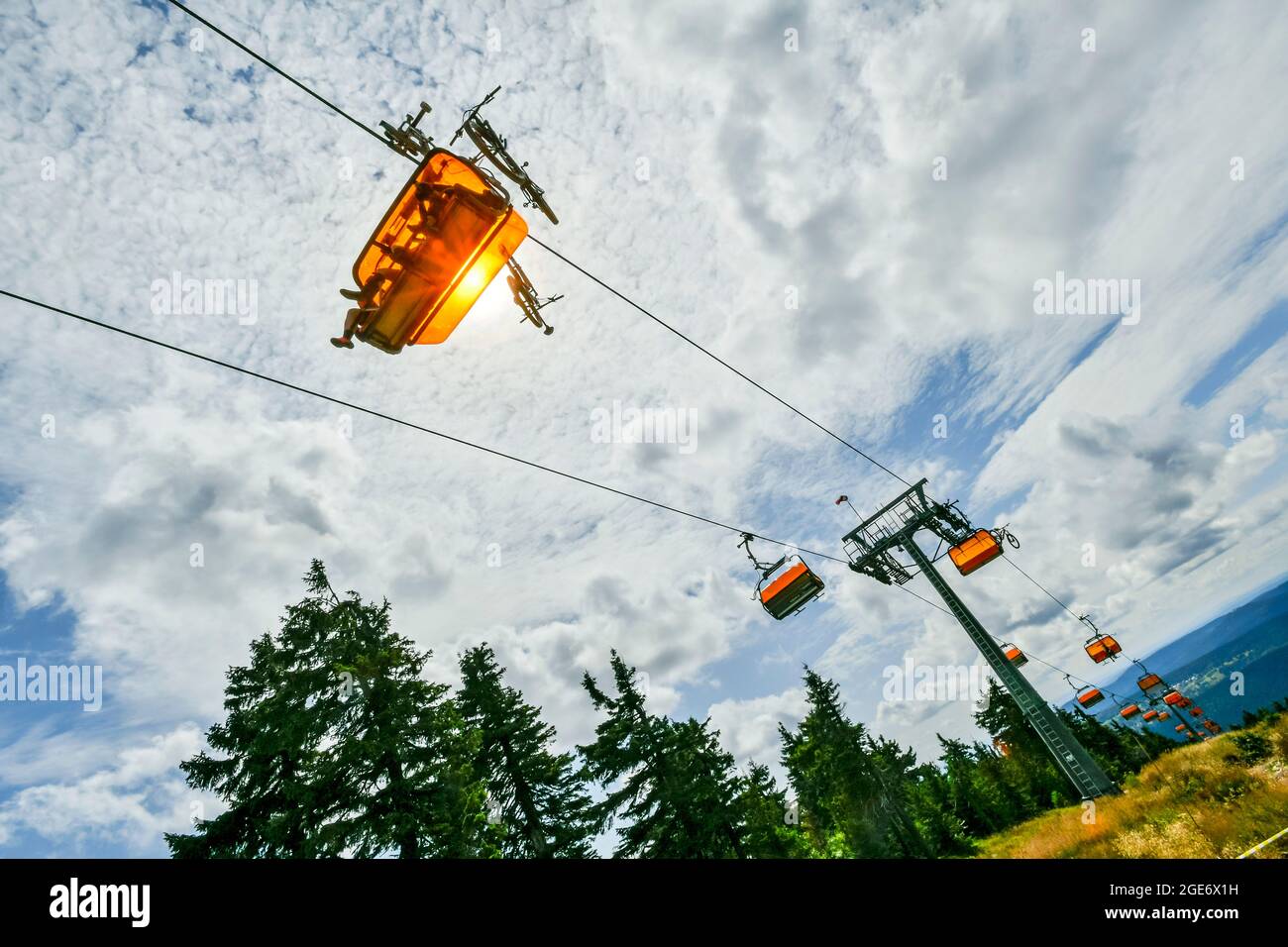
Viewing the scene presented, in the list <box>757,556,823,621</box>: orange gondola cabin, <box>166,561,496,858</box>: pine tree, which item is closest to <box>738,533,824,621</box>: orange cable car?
<box>757,556,823,621</box>: orange gondola cabin

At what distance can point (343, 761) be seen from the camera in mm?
14969

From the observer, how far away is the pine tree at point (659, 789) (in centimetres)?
2188

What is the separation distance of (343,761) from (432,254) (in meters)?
15.0

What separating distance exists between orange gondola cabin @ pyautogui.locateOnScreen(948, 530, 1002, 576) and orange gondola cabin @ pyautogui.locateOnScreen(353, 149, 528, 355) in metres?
20.9

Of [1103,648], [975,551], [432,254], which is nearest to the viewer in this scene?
[432,254]

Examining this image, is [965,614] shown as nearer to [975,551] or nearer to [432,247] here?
[975,551]

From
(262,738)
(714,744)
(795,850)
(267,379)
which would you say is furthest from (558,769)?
(267,379)

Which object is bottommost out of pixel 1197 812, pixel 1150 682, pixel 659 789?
pixel 1150 682

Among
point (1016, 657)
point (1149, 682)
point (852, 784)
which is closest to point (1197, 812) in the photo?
point (1016, 657)

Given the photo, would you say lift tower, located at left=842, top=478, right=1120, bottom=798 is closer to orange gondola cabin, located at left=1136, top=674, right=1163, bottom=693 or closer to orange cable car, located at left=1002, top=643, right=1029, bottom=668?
orange cable car, located at left=1002, top=643, right=1029, bottom=668

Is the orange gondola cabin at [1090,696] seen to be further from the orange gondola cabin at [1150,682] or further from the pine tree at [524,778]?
the pine tree at [524,778]
